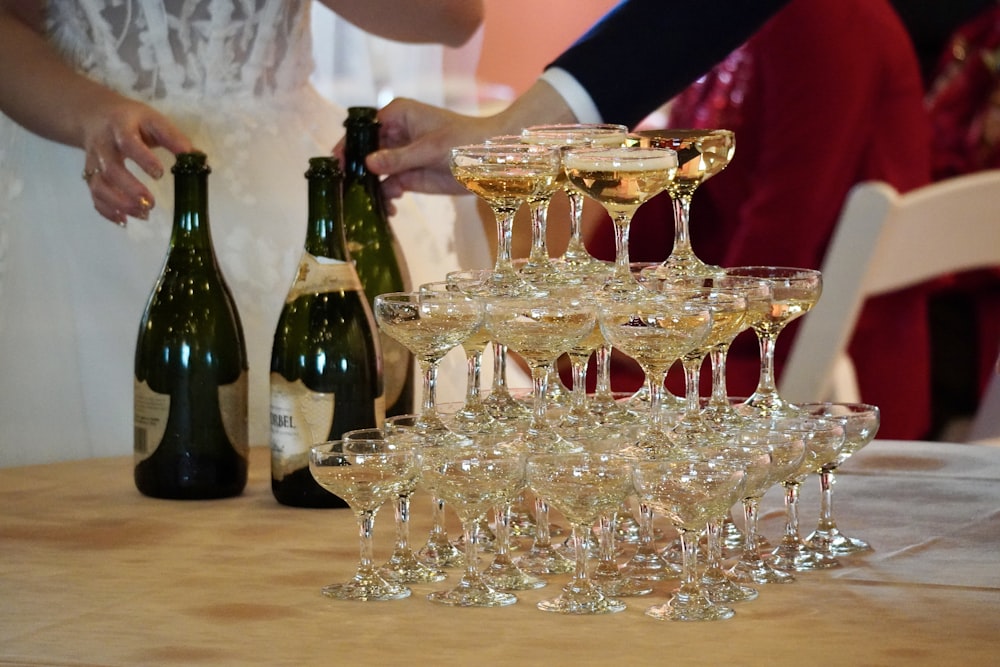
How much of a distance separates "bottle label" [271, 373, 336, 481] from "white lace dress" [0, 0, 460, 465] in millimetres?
517

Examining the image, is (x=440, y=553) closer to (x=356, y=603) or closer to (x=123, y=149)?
(x=356, y=603)

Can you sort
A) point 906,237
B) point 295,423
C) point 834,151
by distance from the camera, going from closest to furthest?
point 295,423 < point 906,237 < point 834,151

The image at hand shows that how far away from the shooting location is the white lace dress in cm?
192

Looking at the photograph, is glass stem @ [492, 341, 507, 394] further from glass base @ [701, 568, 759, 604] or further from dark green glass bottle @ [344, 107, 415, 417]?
dark green glass bottle @ [344, 107, 415, 417]

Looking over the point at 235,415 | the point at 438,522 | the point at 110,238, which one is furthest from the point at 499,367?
the point at 110,238

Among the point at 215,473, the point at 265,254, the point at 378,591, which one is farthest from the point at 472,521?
the point at 265,254

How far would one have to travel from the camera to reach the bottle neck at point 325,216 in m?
1.44

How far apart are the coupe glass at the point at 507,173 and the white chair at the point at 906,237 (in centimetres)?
122

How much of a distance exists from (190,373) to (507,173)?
51 centimetres

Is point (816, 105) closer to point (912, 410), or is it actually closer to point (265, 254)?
point (912, 410)

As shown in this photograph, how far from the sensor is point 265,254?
1.96m

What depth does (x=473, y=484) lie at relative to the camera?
101cm

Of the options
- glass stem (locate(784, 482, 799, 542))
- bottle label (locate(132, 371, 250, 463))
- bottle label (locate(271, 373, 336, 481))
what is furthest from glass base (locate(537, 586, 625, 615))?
bottle label (locate(132, 371, 250, 463))

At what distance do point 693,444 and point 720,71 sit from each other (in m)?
2.53
